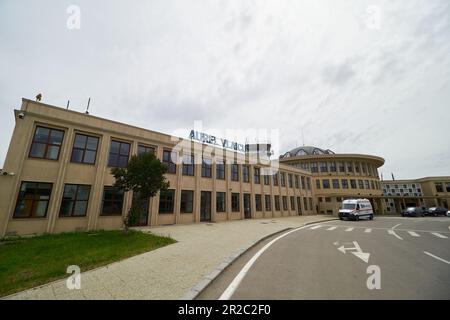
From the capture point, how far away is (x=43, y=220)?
12883mm

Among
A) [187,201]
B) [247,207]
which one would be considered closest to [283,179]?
[247,207]

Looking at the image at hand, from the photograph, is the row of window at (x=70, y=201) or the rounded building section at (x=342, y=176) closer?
the row of window at (x=70, y=201)

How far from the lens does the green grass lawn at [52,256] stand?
17.3ft

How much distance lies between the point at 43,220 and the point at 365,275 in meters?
17.8

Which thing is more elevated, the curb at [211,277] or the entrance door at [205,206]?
the entrance door at [205,206]

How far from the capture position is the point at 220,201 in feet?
77.7

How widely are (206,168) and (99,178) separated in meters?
11.0

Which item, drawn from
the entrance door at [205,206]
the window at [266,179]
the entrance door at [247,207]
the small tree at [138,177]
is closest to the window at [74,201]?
the small tree at [138,177]

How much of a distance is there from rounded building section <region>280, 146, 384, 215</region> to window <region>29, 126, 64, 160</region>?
47074mm

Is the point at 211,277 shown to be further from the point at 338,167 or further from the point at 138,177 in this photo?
the point at 338,167

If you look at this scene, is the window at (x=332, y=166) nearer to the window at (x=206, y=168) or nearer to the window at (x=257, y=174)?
the window at (x=257, y=174)

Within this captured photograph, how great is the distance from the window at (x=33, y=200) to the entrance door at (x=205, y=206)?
1313cm

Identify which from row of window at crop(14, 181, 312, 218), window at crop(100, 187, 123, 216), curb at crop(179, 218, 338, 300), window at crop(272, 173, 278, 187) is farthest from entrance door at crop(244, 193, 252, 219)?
curb at crop(179, 218, 338, 300)
